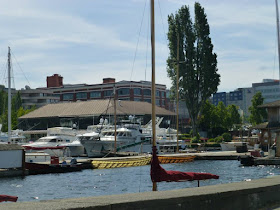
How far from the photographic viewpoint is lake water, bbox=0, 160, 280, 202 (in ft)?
112

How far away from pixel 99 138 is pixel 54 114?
50.4 meters

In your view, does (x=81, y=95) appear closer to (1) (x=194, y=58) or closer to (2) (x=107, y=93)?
(2) (x=107, y=93)

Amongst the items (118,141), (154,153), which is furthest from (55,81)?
(154,153)

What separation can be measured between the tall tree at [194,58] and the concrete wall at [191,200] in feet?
246

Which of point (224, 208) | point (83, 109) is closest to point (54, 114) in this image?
point (83, 109)

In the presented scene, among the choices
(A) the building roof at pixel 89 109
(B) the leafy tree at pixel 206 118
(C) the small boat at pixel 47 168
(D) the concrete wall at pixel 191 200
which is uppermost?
(A) the building roof at pixel 89 109

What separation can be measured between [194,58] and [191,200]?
79.5 metres

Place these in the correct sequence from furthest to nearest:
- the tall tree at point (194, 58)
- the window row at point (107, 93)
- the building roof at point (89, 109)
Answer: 1. the window row at point (107, 93)
2. the building roof at point (89, 109)
3. the tall tree at point (194, 58)

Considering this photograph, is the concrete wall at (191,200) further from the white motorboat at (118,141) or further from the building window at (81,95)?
the building window at (81,95)

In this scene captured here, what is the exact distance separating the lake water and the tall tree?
33553mm

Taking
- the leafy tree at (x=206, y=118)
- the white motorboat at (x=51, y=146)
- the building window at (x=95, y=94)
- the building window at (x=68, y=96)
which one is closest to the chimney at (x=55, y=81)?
the building window at (x=68, y=96)

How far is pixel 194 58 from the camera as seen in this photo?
87.6 meters

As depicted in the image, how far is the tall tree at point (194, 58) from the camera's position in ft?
284

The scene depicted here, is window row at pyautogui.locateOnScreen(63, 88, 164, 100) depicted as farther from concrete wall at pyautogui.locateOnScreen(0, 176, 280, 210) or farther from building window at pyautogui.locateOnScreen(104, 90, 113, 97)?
concrete wall at pyautogui.locateOnScreen(0, 176, 280, 210)
